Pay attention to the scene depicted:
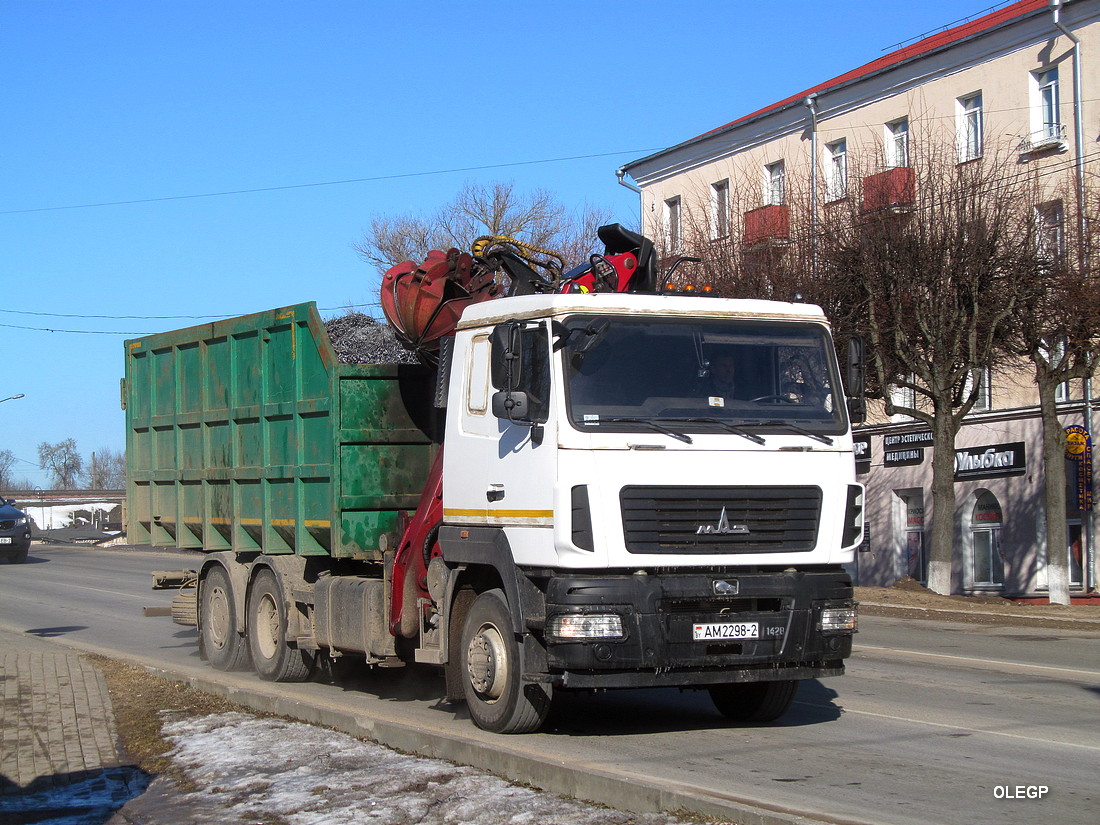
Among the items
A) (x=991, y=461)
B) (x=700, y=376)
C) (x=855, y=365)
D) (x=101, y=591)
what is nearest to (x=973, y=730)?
(x=855, y=365)

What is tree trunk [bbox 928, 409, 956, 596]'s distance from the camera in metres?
22.4

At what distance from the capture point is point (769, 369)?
316 inches

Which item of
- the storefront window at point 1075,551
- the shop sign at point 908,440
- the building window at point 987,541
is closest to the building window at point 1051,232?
the storefront window at point 1075,551

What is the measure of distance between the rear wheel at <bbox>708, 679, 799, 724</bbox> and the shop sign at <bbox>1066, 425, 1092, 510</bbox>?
1919cm

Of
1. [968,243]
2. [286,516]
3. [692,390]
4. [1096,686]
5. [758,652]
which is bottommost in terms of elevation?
[1096,686]

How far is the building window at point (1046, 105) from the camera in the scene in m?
27.1

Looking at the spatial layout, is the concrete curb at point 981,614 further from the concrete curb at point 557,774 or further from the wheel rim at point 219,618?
the concrete curb at point 557,774

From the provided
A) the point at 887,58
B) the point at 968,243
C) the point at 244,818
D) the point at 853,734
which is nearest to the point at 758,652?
the point at 853,734

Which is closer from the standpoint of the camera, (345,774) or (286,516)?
(345,774)

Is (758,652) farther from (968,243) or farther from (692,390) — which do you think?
(968,243)

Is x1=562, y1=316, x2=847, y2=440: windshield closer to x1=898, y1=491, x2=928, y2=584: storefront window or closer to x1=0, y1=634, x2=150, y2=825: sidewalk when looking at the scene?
x1=0, y1=634, x2=150, y2=825: sidewalk

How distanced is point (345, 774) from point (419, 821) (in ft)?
3.76

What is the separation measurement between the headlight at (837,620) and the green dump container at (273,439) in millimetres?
3752

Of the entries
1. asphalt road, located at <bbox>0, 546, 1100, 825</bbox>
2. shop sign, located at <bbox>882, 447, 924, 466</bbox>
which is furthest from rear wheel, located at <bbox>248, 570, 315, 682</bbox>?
shop sign, located at <bbox>882, 447, 924, 466</bbox>
